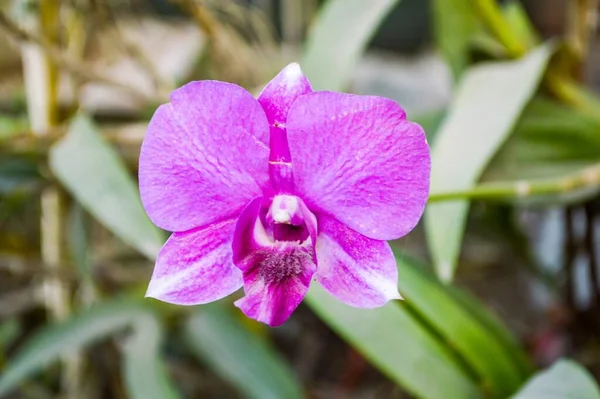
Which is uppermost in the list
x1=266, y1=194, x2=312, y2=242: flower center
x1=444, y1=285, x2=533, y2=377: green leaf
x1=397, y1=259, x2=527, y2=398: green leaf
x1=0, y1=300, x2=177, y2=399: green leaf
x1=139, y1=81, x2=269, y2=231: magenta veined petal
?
x1=139, y1=81, x2=269, y2=231: magenta veined petal

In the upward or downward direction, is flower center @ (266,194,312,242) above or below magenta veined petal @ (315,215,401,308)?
above

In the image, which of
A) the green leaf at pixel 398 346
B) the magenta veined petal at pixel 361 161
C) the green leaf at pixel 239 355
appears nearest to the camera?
the magenta veined petal at pixel 361 161

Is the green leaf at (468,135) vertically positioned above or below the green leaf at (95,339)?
above

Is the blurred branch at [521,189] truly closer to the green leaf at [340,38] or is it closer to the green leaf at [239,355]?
the green leaf at [340,38]

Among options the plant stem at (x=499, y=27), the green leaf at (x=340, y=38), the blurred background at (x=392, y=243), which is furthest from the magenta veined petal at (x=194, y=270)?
the plant stem at (x=499, y=27)

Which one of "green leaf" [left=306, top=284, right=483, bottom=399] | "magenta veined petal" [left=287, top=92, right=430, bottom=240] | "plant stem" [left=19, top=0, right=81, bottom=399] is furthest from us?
"plant stem" [left=19, top=0, right=81, bottom=399]

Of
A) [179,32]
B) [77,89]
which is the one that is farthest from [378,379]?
[179,32]

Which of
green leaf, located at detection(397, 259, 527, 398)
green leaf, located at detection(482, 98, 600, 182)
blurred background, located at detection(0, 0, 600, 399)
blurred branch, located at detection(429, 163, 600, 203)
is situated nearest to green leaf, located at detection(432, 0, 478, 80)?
blurred background, located at detection(0, 0, 600, 399)

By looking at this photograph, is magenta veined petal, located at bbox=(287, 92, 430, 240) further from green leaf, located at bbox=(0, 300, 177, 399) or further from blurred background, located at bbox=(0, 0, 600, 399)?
green leaf, located at bbox=(0, 300, 177, 399)
